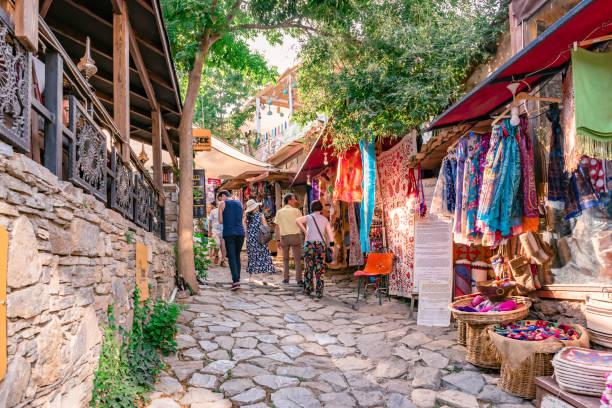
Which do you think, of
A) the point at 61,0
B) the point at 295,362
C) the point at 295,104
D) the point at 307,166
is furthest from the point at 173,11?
the point at 295,104

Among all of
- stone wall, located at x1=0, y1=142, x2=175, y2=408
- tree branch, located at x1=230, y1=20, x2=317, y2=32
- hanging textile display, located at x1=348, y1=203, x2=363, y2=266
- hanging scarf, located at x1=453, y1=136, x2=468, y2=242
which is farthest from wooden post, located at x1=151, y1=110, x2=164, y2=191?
hanging scarf, located at x1=453, y1=136, x2=468, y2=242

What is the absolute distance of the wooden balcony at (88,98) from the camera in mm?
2477

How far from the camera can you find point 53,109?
118 inches

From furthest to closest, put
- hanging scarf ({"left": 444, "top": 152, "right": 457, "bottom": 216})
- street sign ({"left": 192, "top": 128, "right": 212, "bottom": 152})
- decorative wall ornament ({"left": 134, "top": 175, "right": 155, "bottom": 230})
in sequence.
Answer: street sign ({"left": 192, "top": 128, "right": 212, "bottom": 152})
hanging scarf ({"left": 444, "top": 152, "right": 457, "bottom": 216})
decorative wall ornament ({"left": 134, "top": 175, "right": 155, "bottom": 230})

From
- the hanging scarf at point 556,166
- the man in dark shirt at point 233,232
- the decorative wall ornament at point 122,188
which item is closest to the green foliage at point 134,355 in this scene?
the decorative wall ornament at point 122,188

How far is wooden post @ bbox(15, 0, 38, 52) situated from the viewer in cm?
246

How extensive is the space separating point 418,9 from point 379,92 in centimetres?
180

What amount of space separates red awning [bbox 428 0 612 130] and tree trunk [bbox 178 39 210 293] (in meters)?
4.78

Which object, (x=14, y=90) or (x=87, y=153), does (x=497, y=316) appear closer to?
(x=87, y=153)

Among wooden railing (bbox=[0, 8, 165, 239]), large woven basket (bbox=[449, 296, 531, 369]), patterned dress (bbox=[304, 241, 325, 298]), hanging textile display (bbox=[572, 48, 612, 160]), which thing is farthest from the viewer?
patterned dress (bbox=[304, 241, 325, 298])

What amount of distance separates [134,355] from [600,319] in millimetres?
4269

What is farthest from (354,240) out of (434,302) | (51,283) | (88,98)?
(51,283)

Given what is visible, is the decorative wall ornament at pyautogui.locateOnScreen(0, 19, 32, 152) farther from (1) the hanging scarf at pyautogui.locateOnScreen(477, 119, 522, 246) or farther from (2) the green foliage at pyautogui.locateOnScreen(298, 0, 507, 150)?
(2) the green foliage at pyautogui.locateOnScreen(298, 0, 507, 150)

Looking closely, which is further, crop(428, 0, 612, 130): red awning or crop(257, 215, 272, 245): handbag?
crop(257, 215, 272, 245): handbag
